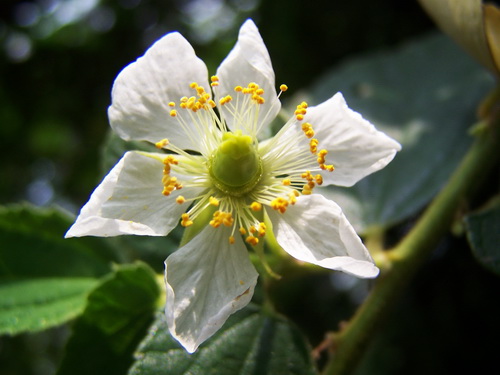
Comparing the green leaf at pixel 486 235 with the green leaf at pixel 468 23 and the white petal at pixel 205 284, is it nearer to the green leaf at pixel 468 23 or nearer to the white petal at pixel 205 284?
the green leaf at pixel 468 23

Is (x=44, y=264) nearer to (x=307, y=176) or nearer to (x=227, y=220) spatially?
(x=227, y=220)

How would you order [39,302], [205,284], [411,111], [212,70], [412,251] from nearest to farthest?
[205,284] → [39,302] → [412,251] → [411,111] → [212,70]

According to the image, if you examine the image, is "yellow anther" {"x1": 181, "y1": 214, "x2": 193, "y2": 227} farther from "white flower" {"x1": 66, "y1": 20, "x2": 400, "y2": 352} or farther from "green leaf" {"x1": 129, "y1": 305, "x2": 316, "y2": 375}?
"green leaf" {"x1": 129, "y1": 305, "x2": 316, "y2": 375}

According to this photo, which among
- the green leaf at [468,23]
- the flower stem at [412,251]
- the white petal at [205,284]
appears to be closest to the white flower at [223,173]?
the white petal at [205,284]

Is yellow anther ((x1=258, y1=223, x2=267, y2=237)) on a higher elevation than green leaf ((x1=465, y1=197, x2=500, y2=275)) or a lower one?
higher

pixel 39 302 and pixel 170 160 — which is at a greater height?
pixel 170 160

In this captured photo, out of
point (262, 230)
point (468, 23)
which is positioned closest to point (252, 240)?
point (262, 230)

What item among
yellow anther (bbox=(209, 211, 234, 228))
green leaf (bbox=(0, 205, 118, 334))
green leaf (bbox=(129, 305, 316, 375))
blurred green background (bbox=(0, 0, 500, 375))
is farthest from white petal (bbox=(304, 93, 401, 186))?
blurred green background (bbox=(0, 0, 500, 375))

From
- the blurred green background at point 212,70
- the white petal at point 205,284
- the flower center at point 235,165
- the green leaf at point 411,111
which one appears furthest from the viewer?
the blurred green background at point 212,70
